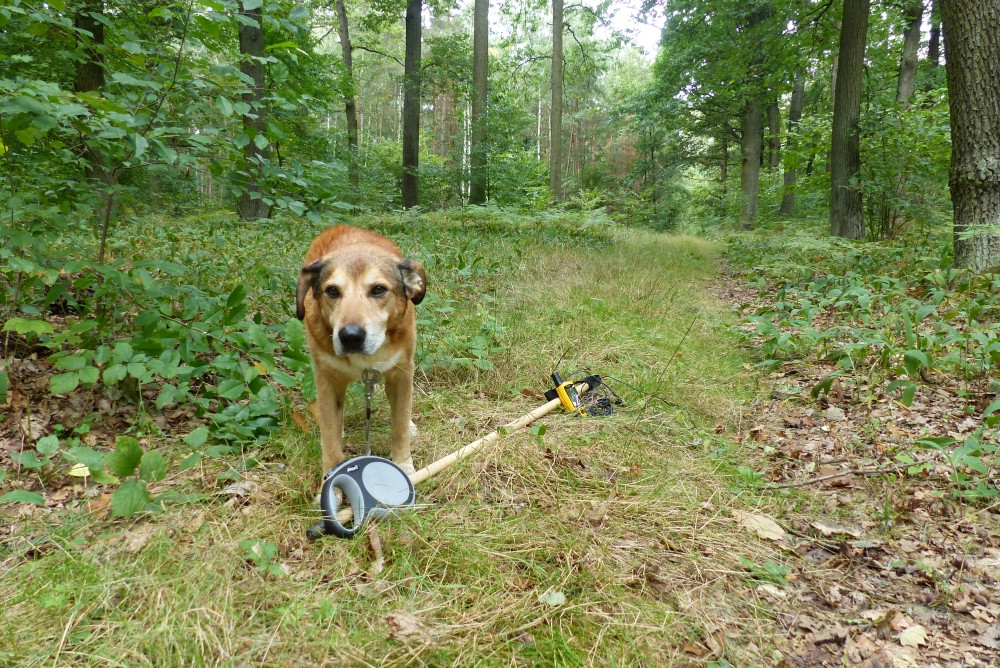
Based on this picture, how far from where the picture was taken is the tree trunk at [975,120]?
5.93 metres

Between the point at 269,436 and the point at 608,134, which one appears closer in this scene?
the point at 269,436

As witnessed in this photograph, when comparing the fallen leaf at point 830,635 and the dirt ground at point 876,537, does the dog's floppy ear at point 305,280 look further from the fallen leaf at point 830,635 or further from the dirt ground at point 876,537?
the fallen leaf at point 830,635

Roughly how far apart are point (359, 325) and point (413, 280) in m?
0.60

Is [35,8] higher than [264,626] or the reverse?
higher

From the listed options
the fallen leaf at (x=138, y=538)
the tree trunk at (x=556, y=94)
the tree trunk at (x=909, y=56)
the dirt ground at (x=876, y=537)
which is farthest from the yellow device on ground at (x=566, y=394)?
the tree trunk at (x=909, y=56)

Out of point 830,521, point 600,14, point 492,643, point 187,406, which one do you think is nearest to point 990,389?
point 830,521

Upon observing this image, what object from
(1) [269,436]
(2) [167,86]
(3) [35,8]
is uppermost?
(3) [35,8]

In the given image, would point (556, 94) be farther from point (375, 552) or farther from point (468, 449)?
point (375, 552)

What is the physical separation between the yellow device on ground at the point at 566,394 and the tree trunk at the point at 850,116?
28.8ft

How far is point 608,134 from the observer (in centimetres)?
3506

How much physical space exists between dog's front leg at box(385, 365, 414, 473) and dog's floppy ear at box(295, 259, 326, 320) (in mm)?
617

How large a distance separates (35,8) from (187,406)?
2595 millimetres

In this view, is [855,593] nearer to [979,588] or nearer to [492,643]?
[979,588]

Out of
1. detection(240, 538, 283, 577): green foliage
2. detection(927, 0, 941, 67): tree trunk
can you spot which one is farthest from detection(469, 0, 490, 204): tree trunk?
detection(240, 538, 283, 577): green foliage
